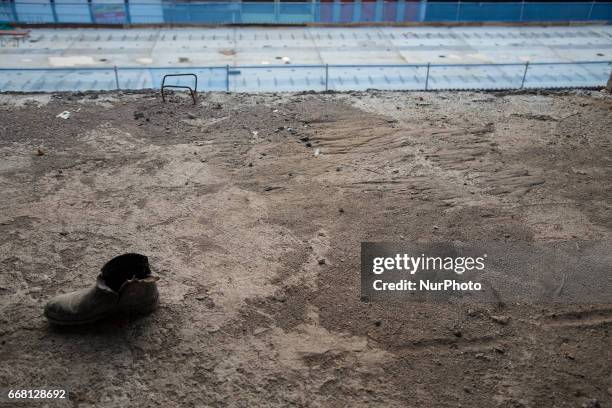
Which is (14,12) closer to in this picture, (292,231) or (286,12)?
(286,12)

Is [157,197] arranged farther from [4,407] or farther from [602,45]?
[602,45]

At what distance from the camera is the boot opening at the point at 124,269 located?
4684 mm

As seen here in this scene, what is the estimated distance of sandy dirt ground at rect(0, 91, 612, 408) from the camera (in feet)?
13.8

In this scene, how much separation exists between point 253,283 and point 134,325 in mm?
1193

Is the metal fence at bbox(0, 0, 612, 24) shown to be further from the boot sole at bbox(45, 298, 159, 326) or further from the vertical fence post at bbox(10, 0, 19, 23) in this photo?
the boot sole at bbox(45, 298, 159, 326)

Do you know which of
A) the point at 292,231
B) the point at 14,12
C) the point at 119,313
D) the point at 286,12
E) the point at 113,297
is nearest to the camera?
the point at 113,297

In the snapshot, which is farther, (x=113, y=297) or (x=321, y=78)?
(x=321, y=78)

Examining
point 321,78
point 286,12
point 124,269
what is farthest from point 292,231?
point 286,12

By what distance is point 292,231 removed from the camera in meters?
6.02

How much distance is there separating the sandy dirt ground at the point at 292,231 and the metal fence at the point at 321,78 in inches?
74.2

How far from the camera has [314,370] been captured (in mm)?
4289

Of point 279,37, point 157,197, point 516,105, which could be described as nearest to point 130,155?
point 157,197

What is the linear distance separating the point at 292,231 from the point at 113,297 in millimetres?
2187

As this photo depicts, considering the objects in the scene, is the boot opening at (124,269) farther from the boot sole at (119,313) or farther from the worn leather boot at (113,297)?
the boot sole at (119,313)
